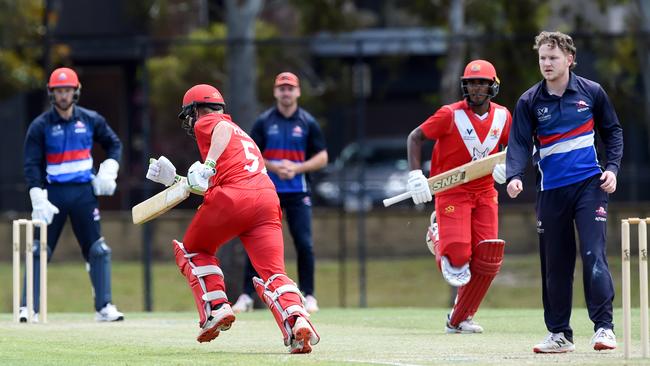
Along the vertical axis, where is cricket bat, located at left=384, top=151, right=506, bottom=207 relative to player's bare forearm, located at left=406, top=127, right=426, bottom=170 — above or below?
below

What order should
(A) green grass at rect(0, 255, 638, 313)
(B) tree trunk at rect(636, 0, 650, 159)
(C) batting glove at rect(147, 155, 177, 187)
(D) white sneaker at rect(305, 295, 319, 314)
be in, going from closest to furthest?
(C) batting glove at rect(147, 155, 177, 187), (D) white sneaker at rect(305, 295, 319, 314), (B) tree trunk at rect(636, 0, 650, 159), (A) green grass at rect(0, 255, 638, 313)

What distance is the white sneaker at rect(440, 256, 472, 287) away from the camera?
11.1m

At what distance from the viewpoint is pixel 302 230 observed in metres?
14.3

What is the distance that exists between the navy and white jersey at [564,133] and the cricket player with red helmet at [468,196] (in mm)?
1551

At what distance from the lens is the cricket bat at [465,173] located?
1102 cm

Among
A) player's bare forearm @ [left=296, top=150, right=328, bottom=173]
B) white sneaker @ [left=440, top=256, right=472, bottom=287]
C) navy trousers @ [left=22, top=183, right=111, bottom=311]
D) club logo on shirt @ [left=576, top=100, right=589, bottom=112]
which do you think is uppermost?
club logo on shirt @ [left=576, top=100, right=589, bottom=112]

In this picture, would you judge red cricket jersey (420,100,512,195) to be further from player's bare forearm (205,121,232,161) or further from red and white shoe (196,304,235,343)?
red and white shoe (196,304,235,343)

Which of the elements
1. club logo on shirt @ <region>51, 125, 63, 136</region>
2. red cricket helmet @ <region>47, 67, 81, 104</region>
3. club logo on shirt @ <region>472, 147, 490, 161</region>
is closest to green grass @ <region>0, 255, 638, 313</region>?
club logo on shirt @ <region>51, 125, 63, 136</region>

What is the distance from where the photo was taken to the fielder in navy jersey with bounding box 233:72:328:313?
14.2 metres

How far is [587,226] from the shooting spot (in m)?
9.31


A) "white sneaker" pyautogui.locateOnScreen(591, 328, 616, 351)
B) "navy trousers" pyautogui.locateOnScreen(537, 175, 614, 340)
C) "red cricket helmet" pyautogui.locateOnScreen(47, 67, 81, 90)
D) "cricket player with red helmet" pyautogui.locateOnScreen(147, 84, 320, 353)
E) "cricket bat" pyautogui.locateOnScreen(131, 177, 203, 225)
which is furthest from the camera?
"red cricket helmet" pyautogui.locateOnScreen(47, 67, 81, 90)

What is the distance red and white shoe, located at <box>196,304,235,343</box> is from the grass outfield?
138 millimetres

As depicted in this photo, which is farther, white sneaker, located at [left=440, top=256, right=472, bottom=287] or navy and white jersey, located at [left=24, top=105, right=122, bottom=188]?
navy and white jersey, located at [left=24, top=105, right=122, bottom=188]

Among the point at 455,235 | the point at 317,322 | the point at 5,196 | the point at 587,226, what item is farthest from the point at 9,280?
the point at 587,226
